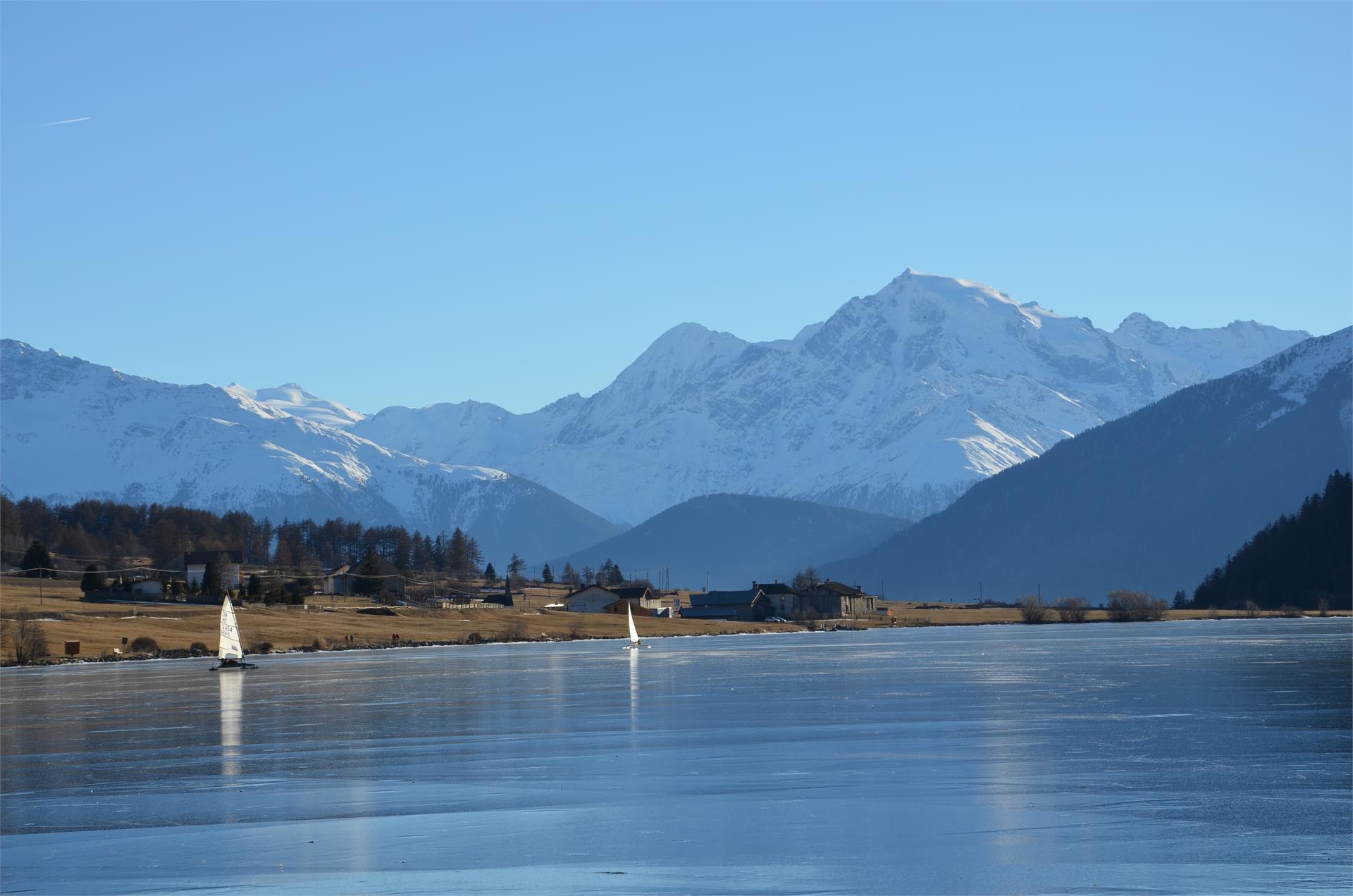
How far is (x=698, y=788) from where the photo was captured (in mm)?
34625

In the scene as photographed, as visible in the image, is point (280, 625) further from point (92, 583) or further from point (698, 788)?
point (698, 788)

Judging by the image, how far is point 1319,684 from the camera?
6019cm

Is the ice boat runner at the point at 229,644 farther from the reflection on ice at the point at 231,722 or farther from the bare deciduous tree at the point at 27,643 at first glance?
the bare deciduous tree at the point at 27,643

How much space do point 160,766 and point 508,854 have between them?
55.3ft

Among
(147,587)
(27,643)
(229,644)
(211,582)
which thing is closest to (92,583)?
(147,587)

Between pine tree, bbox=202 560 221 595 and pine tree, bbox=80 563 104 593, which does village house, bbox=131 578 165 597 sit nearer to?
pine tree, bbox=80 563 104 593

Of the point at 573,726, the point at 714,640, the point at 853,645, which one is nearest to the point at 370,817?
the point at 573,726

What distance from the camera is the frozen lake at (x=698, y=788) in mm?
25297

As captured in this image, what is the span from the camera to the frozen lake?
25.3 m

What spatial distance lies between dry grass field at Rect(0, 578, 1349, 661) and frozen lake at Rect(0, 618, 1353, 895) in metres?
64.6

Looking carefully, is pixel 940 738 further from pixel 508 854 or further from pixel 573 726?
pixel 508 854

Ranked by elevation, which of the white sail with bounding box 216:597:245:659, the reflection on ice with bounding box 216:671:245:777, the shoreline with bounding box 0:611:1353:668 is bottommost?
the shoreline with bounding box 0:611:1353:668

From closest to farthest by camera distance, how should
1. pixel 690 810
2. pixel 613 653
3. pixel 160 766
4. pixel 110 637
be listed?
pixel 690 810, pixel 160 766, pixel 613 653, pixel 110 637

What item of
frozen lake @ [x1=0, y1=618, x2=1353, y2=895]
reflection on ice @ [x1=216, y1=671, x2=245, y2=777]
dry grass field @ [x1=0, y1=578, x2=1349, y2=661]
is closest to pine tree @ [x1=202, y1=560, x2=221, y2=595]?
dry grass field @ [x1=0, y1=578, x2=1349, y2=661]
